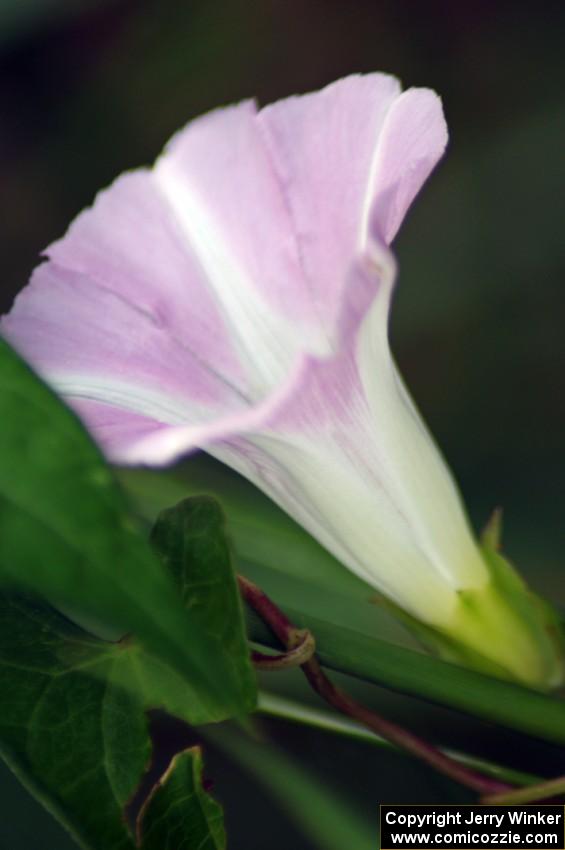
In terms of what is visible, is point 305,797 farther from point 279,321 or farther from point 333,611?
point 279,321

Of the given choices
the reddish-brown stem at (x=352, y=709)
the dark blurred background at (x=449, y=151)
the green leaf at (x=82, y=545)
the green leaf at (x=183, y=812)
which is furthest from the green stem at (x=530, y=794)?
the dark blurred background at (x=449, y=151)

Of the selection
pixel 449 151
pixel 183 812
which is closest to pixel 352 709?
pixel 183 812

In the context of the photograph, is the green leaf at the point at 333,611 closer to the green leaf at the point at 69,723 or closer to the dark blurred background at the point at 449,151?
the green leaf at the point at 69,723

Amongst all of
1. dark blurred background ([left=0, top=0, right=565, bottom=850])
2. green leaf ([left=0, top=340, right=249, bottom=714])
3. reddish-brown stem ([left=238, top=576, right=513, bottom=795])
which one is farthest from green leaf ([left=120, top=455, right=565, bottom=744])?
dark blurred background ([left=0, top=0, right=565, bottom=850])

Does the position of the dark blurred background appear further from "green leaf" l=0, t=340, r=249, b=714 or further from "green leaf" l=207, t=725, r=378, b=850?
"green leaf" l=0, t=340, r=249, b=714

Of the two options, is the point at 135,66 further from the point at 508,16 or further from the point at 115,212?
the point at 115,212
